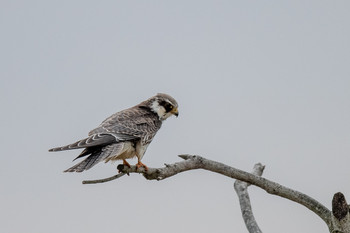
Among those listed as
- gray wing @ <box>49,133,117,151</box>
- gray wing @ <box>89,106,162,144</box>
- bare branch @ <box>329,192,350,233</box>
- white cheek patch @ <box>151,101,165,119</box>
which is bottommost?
bare branch @ <box>329,192,350,233</box>

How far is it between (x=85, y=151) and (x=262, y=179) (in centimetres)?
165

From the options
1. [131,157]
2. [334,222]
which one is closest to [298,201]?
[334,222]

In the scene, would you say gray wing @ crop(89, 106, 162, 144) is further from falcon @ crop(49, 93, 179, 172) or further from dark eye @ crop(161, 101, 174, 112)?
dark eye @ crop(161, 101, 174, 112)

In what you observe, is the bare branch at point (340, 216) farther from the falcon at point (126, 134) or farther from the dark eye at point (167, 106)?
the dark eye at point (167, 106)

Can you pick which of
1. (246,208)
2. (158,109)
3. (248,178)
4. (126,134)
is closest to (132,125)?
(126,134)

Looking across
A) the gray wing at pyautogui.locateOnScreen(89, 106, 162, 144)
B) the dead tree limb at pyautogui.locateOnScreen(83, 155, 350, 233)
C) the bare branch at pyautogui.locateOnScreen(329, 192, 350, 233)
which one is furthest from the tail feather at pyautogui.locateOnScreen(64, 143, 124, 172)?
the bare branch at pyautogui.locateOnScreen(329, 192, 350, 233)

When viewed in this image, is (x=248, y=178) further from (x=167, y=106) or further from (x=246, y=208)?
(x=167, y=106)

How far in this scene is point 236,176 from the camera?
427 cm

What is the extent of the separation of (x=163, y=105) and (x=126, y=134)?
1092 mm

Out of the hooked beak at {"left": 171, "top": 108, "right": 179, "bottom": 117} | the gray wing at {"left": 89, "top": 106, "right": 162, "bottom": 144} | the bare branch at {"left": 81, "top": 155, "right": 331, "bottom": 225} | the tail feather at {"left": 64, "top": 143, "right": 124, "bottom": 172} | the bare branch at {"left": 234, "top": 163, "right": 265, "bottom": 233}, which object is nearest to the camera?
the bare branch at {"left": 81, "top": 155, "right": 331, "bottom": 225}

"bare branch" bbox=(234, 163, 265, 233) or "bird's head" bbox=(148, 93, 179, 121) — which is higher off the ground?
"bird's head" bbox=(148, 93, 179, 121)

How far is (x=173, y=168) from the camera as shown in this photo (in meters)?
4.18

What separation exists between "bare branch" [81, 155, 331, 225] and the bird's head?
5.89 ft

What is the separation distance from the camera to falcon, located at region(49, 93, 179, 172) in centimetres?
465
